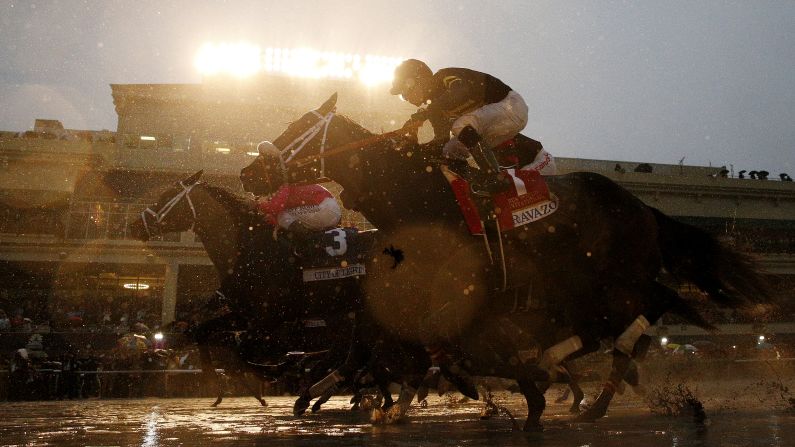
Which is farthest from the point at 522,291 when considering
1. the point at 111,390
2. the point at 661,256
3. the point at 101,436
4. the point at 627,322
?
the point at 111,390

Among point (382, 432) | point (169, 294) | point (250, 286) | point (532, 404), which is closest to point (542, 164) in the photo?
point (532, 404)

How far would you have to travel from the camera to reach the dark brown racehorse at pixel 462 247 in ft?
15.1

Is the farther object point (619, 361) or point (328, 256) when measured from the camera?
point (328, 256)

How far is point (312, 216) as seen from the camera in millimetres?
7730

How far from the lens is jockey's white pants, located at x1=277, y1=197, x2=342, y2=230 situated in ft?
25.2

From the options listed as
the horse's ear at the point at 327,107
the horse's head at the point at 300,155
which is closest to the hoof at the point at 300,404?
the horse's head at the point at 300,155

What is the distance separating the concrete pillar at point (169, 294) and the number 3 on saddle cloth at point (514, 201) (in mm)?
18989

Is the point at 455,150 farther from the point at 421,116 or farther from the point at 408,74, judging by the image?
the point at 408,74

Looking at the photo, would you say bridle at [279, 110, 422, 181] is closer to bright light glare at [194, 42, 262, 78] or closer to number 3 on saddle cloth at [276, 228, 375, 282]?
number 3 on saddle cloth at [276, 228, 375, 282]

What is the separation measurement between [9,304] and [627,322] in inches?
856

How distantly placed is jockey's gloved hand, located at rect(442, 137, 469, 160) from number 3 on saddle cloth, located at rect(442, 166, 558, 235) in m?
0.10

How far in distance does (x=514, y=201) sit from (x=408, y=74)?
1.18 meters

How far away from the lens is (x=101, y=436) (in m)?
4.42

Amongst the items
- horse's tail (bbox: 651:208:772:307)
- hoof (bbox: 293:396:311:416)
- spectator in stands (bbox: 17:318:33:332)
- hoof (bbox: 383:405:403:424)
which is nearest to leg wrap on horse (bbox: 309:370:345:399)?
hoof (bbox: 293:396:311:416)
